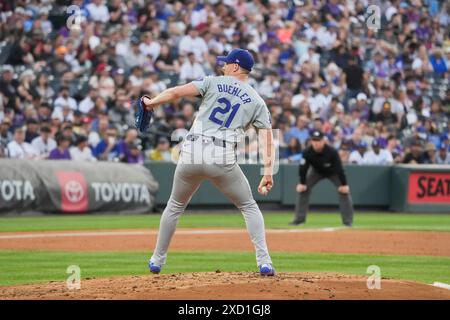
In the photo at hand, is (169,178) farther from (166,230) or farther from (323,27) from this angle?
(166,230)

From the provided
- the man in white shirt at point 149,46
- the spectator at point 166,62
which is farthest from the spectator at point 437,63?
the man in white shirt at point 149,46

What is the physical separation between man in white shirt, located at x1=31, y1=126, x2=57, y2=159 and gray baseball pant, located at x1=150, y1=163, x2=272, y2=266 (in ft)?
37.6

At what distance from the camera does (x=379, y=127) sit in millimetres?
25000

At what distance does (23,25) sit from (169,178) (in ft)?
17.1

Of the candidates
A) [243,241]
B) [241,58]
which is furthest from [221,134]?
[243,241]

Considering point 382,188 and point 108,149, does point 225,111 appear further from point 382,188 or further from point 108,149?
point 382,188

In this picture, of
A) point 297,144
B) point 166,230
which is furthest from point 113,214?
point 166,230

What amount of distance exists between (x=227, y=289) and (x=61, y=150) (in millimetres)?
12967

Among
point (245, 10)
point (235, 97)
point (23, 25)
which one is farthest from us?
point (245, 10)

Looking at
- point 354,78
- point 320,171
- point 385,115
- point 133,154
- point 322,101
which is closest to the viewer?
point 320,171

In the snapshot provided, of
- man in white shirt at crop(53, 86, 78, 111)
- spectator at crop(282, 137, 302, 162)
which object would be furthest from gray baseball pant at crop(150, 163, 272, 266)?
spectator at crop(282, 137, 302, 162)

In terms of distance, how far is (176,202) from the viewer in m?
9.03

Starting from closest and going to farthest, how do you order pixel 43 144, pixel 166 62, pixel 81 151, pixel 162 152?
pixel 43 144 < pixel 81 151 < pixel 162 152 < pixel 166 62

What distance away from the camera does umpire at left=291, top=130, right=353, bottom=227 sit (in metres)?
17.5
